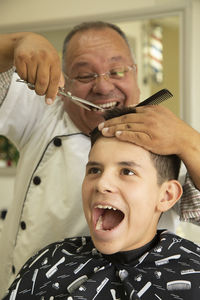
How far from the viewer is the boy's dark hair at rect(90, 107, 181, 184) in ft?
3.71

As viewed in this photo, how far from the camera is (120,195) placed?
1.05 metres

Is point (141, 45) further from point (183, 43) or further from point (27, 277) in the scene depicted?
point (27, 277)

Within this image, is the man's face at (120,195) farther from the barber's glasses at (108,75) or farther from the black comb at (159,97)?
the barber's glasses at (108,75)

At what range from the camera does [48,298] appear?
1.10 meters

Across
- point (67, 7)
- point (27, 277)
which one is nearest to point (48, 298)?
point (27, 277)

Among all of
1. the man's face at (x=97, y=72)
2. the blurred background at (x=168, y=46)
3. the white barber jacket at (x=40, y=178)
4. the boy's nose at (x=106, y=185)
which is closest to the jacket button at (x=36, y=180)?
the white barber jacket at (x=40, y=178)

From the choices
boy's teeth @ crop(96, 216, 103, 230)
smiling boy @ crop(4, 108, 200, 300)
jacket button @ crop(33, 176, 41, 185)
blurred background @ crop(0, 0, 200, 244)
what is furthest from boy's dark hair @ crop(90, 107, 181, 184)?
blurred background @ crop(0, 0, 200, 244)

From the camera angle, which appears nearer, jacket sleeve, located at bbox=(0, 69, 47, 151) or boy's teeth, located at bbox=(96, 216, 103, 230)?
boy's teeth, located at bbox=(96, 216, 103, 230)

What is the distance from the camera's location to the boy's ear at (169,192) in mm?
1150

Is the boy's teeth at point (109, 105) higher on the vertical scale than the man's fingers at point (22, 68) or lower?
lower

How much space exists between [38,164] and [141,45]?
1.32m

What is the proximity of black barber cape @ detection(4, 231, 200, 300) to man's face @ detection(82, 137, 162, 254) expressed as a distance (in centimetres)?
6

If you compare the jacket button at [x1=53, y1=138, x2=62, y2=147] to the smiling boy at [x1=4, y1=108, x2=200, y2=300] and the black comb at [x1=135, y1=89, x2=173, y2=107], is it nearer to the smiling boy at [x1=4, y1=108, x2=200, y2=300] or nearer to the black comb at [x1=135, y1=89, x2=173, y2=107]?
the smiling boy at [x1=4, y1=108, x2=200, y2=300]

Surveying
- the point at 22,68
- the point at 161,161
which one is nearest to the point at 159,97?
the point at 161,161
